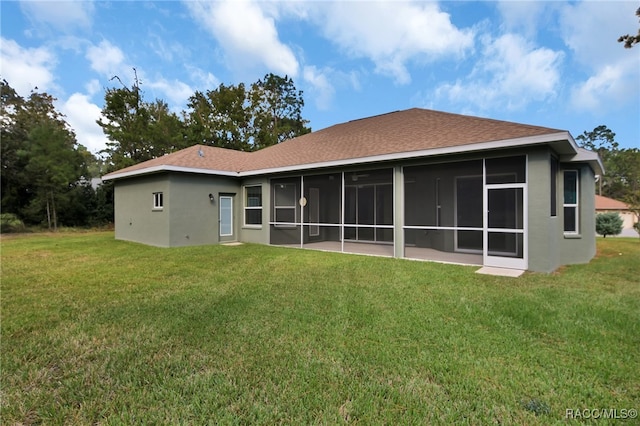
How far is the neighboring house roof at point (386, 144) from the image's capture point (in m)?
6.91

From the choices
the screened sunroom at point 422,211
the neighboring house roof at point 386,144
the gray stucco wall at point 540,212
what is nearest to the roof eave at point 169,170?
the neighboring house roof at point 386,144

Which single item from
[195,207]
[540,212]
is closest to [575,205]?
[540,212]

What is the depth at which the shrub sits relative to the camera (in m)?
16.9

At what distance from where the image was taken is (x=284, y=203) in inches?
469

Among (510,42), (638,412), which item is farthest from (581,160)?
(638,412)

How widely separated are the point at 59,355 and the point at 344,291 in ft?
11.7

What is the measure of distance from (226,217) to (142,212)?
124 inches

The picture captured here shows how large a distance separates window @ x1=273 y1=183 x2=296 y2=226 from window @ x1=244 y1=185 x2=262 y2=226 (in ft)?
2.46

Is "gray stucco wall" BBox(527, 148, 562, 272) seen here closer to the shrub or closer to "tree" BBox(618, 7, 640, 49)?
"tree" BBox(618, 7, 640, 49)

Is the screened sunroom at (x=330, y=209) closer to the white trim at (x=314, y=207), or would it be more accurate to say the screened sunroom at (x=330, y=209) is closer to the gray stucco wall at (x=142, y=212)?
the white trim at (x=314, y=207)

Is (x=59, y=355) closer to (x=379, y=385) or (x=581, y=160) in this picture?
(x=379, y=385)

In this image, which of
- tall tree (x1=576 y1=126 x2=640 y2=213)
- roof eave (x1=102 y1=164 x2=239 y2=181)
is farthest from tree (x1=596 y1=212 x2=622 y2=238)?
tall tree (x1=576 y1=126 x2=640 y2=213)

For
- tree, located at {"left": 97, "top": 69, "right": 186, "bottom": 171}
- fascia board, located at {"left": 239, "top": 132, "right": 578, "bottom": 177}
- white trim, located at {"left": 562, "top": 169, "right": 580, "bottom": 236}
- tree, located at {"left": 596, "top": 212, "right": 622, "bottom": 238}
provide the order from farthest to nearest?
1. tree, located at {"left": 97, "top": 69, "right": 186, "bottom": 171}
2. tree, located at {"left": 596, "top": 212, "right": 622, "bottom": 238}
3. white trim, located at {"left": 562, "top": 169, "right": 580, "bottom": 236}
4. fascia board, located at {"left": 239, "top": 132, "right": 578, "bottom": 177}

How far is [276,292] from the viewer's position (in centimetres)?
512
